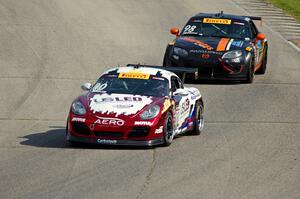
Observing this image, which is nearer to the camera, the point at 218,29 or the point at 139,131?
the point at 139,131

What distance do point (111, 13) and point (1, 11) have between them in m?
3.73

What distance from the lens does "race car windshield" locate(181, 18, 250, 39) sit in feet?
78.0

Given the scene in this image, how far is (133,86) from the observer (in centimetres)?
1582

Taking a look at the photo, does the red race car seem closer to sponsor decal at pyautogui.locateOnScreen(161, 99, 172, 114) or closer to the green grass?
sponsor decal at pyautogui.locateOnScreen(161, 99, 172, 114)

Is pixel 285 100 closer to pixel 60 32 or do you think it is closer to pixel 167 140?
pixel 167 140

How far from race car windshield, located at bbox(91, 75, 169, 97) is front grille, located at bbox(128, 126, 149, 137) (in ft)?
3.32

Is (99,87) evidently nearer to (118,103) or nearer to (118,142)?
(118,103)

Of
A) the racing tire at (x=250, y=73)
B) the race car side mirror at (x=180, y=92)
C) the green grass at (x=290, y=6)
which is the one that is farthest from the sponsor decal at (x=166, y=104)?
the green grass at (x=290, y=6)

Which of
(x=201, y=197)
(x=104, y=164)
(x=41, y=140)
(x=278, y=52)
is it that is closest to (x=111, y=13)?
(x=278, y=52)

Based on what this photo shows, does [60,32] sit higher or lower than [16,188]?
lower

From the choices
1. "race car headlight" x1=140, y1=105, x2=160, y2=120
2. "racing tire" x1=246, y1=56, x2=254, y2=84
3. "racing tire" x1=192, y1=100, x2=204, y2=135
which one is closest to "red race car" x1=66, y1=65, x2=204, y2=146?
"race car headlight" x1=140, y1=105, x2=160, y2=120

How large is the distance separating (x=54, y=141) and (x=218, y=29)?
9.19 metres

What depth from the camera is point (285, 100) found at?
20922 millimetres

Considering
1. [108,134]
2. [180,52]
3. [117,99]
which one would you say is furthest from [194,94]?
[180,52]
